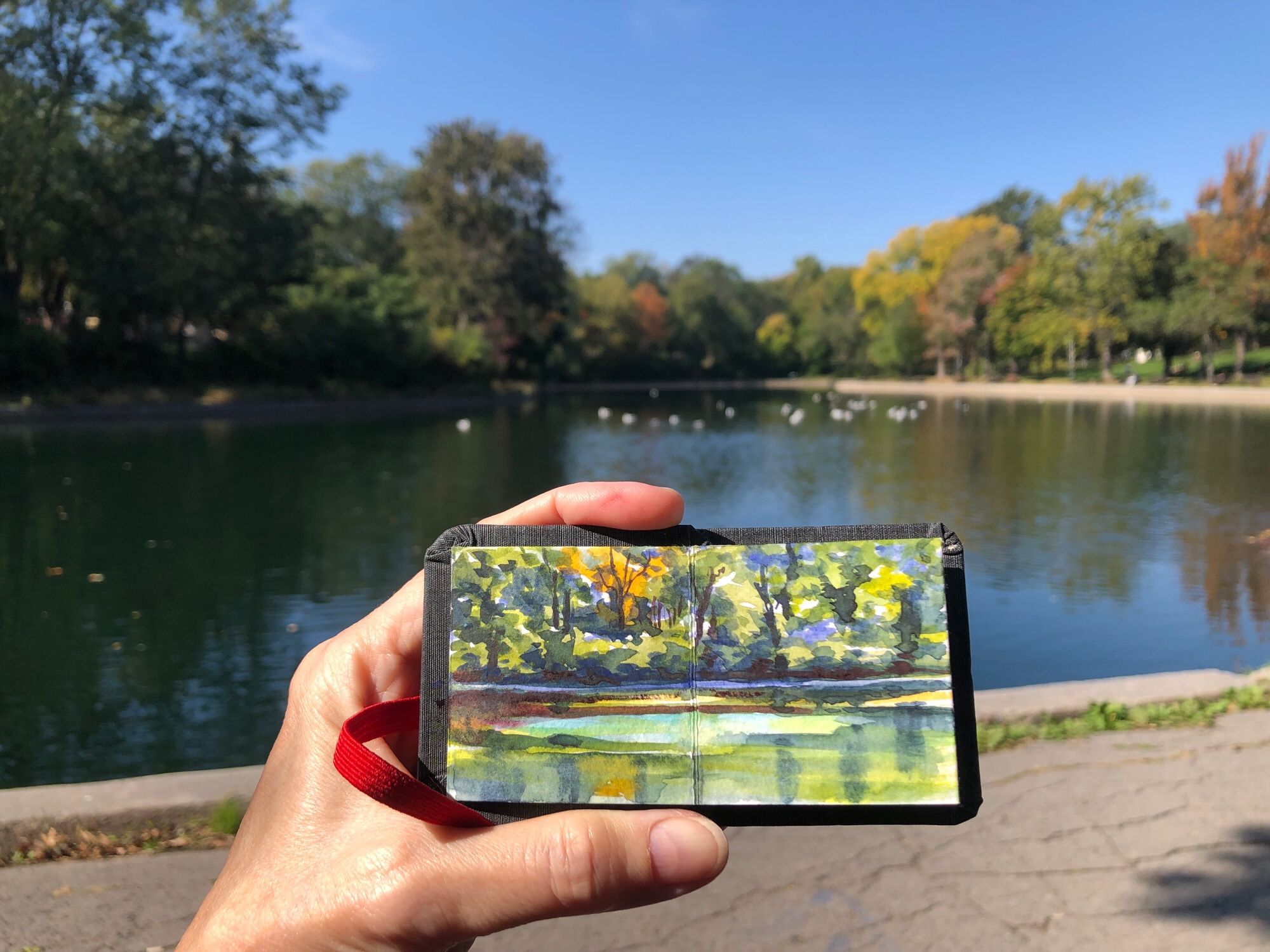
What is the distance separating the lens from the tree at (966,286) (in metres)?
51.7

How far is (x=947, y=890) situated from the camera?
285 centimetres

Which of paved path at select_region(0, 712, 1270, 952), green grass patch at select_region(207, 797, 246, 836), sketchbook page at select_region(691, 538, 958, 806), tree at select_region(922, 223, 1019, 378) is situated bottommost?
paved path at select_region(0, 712, 1270, 952)

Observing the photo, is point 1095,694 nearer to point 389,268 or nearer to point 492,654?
point 492,654

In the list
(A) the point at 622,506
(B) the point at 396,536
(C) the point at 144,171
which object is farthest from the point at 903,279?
(A) the point at 622,506

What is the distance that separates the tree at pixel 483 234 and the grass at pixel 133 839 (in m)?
40.9

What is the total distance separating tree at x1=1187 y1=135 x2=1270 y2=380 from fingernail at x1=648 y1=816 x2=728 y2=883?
4544cm

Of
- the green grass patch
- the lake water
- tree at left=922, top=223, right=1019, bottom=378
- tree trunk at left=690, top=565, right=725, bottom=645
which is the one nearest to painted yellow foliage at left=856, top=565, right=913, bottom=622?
tree trunk at left=690, top=565, right=725, bottom=645

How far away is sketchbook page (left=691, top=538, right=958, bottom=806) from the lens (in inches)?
40.4

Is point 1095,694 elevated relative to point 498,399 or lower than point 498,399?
lower

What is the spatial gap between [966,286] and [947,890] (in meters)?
53.5

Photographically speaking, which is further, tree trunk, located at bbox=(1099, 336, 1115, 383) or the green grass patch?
tree trunk, located at bbox=(1099, 336, 1115, 383)

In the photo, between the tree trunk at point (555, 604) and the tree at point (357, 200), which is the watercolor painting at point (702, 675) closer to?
the tree trunk at point (555, 604)

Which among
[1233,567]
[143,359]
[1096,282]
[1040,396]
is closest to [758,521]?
[1233,567]

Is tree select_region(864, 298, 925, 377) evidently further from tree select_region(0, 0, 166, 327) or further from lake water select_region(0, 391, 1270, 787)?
tree select_region(0, 0, 166, 327)
